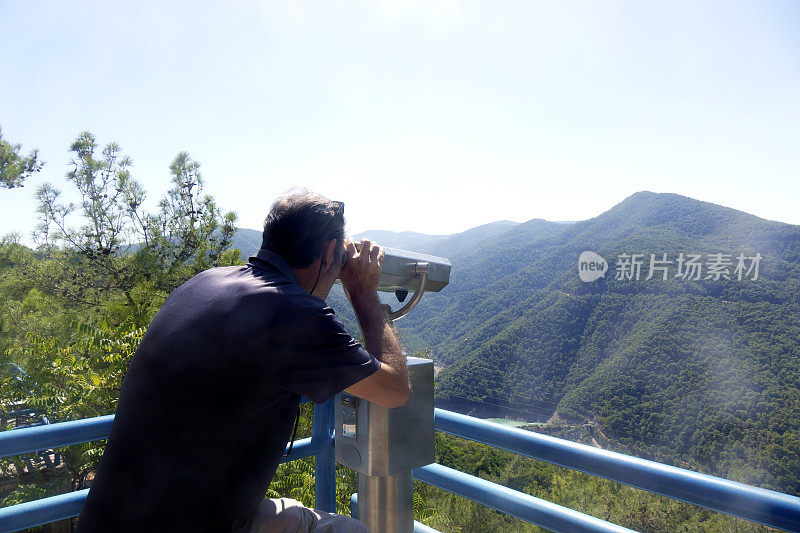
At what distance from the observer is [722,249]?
45625 mm

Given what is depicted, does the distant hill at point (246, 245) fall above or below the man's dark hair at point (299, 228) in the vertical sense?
below

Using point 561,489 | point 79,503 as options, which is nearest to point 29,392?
point 79,503

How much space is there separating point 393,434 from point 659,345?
4083cm

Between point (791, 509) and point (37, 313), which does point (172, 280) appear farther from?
point (791, 509)

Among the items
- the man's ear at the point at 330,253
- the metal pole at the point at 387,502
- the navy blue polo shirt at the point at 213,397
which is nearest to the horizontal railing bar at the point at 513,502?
the metal pole at the point at 387,502

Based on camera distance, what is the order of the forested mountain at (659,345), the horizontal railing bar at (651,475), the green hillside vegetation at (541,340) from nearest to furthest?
the horizontal railing bar at (651,475) < the green hillside vegetation at (541,340) < the forested mountain at (659,345)

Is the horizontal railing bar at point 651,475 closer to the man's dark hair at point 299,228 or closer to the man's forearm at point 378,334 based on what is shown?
the man's forearm at point 378,334

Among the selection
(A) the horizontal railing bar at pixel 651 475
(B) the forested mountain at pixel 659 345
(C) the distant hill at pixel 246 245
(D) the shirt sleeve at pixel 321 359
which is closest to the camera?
(A) the horizontal railing bar at pixel 651 475

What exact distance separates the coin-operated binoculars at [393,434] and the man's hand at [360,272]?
8cm

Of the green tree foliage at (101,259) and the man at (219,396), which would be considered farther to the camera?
the green tree foliage at (101,259)

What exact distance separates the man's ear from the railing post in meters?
0.53

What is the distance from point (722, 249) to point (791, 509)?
53132 mm

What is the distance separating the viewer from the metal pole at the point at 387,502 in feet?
4.23

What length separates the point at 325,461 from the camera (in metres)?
1.50
